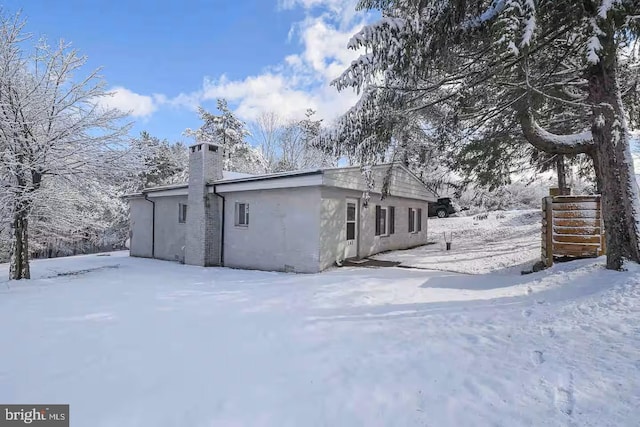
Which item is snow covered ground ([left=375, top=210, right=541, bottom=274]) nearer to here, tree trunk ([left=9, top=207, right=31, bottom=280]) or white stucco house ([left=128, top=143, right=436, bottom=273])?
white stucco house ([left=128, top=143, right=436, bottom=273])

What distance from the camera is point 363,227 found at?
452 inches

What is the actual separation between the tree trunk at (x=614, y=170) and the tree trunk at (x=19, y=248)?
13.6 metres

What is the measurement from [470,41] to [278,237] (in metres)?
6.91

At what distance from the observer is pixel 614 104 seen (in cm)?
551

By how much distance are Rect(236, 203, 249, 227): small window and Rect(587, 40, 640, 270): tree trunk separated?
9.01 meters

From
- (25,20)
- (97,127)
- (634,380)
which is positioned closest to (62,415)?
(634,380)

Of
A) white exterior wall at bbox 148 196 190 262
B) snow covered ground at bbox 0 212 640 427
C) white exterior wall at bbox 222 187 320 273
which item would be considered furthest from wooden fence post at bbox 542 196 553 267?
white exterior wall at bbox 148 196 190 262

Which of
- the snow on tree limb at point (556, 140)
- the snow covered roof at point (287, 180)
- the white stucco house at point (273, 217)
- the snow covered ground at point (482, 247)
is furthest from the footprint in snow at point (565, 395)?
the white stucco house at point (273, 217)

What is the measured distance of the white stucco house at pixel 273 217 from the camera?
9438 mm

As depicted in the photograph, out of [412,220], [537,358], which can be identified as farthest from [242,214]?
[537,358]

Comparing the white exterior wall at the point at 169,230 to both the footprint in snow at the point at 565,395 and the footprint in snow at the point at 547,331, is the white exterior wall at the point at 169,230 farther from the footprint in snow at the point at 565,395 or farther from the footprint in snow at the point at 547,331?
the footprint in snow at the point at 565,395

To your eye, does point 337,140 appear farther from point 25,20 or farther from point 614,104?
point 25,20

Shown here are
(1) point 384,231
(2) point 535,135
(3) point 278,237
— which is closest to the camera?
(2) point 535,135

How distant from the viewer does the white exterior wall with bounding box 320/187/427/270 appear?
9.52 m
